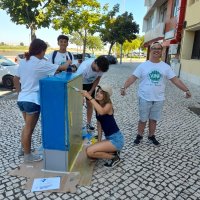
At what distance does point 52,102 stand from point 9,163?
1.26 m

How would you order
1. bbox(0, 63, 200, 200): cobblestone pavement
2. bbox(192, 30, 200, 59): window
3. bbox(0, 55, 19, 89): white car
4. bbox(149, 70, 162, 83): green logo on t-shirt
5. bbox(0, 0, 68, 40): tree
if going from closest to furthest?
bbox(0, 63, 200, 200): cobblestone pavement, bbox(149, 70, 162, 83): green logo on t-shirt, bbox(0, 55, 19, 89): white car, bbox(0, 0, 68, 40): tree, bbox(192, 30, 200, 59): window

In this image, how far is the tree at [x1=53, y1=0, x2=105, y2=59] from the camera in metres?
20.4

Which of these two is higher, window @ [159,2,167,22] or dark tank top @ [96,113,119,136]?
window @ [159,2,167,22]

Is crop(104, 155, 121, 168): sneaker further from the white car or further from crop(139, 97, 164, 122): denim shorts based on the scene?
the white car

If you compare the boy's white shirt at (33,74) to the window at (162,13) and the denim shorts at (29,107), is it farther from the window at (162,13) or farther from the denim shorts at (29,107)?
the window at (162,13)

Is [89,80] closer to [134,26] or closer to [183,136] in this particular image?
[183,136]

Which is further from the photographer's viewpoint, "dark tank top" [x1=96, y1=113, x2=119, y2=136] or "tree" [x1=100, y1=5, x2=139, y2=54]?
"tree" [x1=100, y1=5, x2=139, y2=54]

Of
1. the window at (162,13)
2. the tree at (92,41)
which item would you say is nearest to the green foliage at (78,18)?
the window at (162,13)

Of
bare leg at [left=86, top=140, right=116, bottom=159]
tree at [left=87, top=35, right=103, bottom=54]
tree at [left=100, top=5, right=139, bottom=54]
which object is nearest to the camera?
bare leg at [left=86, top=140, right=116, bottom=159]

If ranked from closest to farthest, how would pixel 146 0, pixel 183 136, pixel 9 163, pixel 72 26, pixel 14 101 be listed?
pixel 9 163, pixel 183 136, pixel 14 101, pixel 72 26, pixel 146 0

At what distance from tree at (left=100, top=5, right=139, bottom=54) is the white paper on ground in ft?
83.6

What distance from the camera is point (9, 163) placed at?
3.38m

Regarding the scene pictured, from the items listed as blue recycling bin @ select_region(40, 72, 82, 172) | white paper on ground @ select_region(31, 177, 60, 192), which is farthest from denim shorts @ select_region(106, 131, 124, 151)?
white paper on ground @ select_region(31, 177, 60, 192)

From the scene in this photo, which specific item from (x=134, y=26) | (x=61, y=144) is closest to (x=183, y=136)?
(x=61, y=144)
